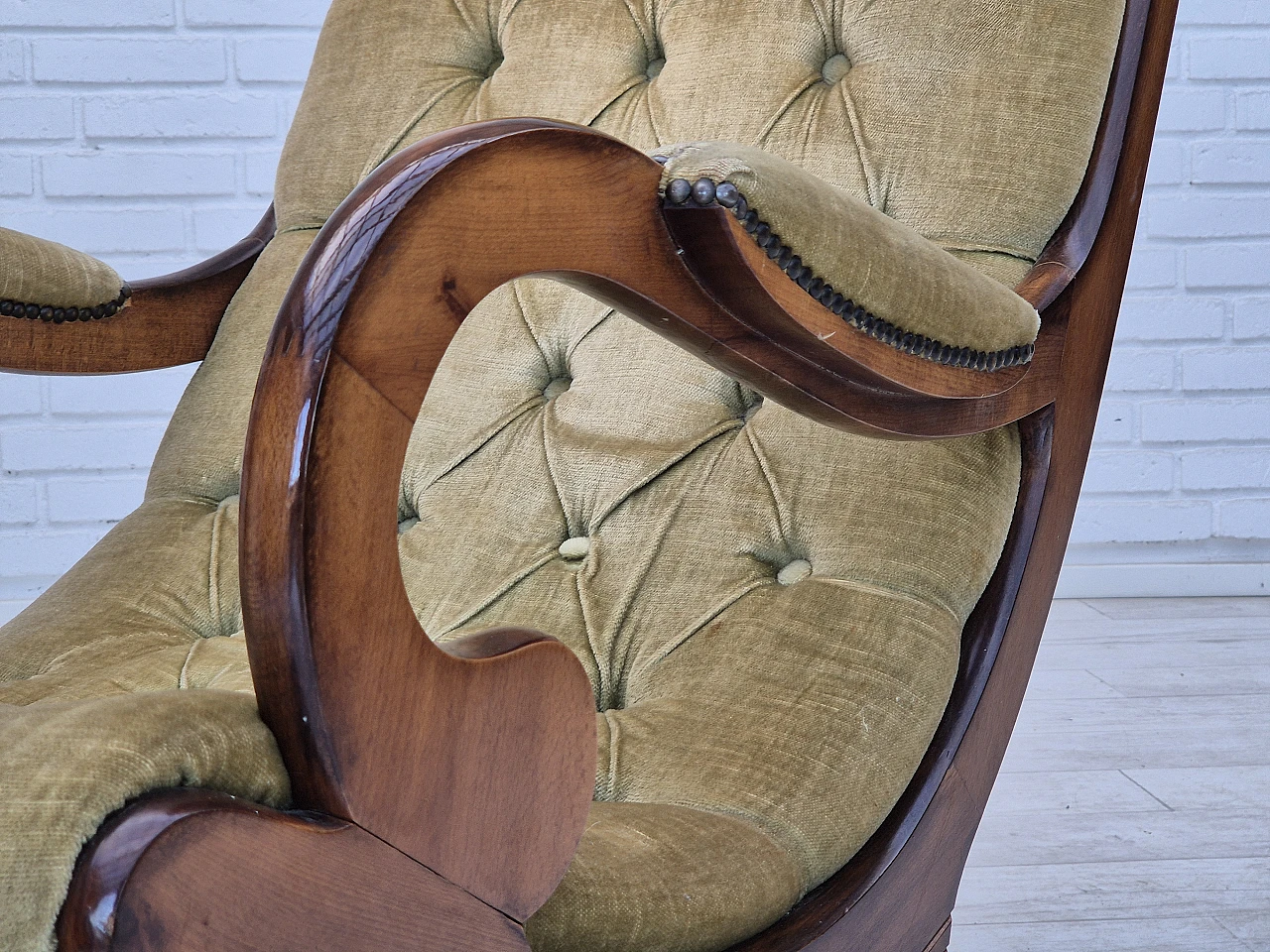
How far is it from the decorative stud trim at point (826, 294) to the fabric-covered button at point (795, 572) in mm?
190

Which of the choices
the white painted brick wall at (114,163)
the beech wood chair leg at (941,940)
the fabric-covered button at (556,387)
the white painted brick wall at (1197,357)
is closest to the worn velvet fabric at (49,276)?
the fabric-covered button at (556,387)

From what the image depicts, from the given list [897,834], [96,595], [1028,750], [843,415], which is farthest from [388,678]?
[1028,750]

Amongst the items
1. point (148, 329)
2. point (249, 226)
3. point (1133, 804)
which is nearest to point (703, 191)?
point (148, 329)

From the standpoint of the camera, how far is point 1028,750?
145 centimetres

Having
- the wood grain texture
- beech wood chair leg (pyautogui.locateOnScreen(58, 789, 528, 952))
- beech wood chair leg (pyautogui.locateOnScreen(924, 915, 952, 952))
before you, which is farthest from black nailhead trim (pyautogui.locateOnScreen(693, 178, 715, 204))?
beech wood chair leg (pyautogui.locateOnScreen(924, 915, 952, 952))

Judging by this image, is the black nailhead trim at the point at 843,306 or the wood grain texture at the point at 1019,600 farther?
the wood grain texture at the point at 1019,600

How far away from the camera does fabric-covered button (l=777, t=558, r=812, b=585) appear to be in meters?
0.70

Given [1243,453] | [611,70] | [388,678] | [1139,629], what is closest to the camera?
[388,678]

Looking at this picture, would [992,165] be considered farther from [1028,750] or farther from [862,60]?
[1028,750]

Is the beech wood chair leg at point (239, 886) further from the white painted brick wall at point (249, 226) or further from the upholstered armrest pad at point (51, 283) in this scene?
the white painted brick wall at point (249, 226)

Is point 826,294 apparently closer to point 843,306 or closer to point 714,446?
point 843,306

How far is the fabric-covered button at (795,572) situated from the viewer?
2.29ft

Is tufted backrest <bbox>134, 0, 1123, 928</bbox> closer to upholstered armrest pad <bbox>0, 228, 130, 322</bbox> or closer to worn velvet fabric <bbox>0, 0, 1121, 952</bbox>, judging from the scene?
worn velvet fabric <bbox>0, 0, 1121, 952</bbox>

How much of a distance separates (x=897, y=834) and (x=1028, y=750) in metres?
0.93
